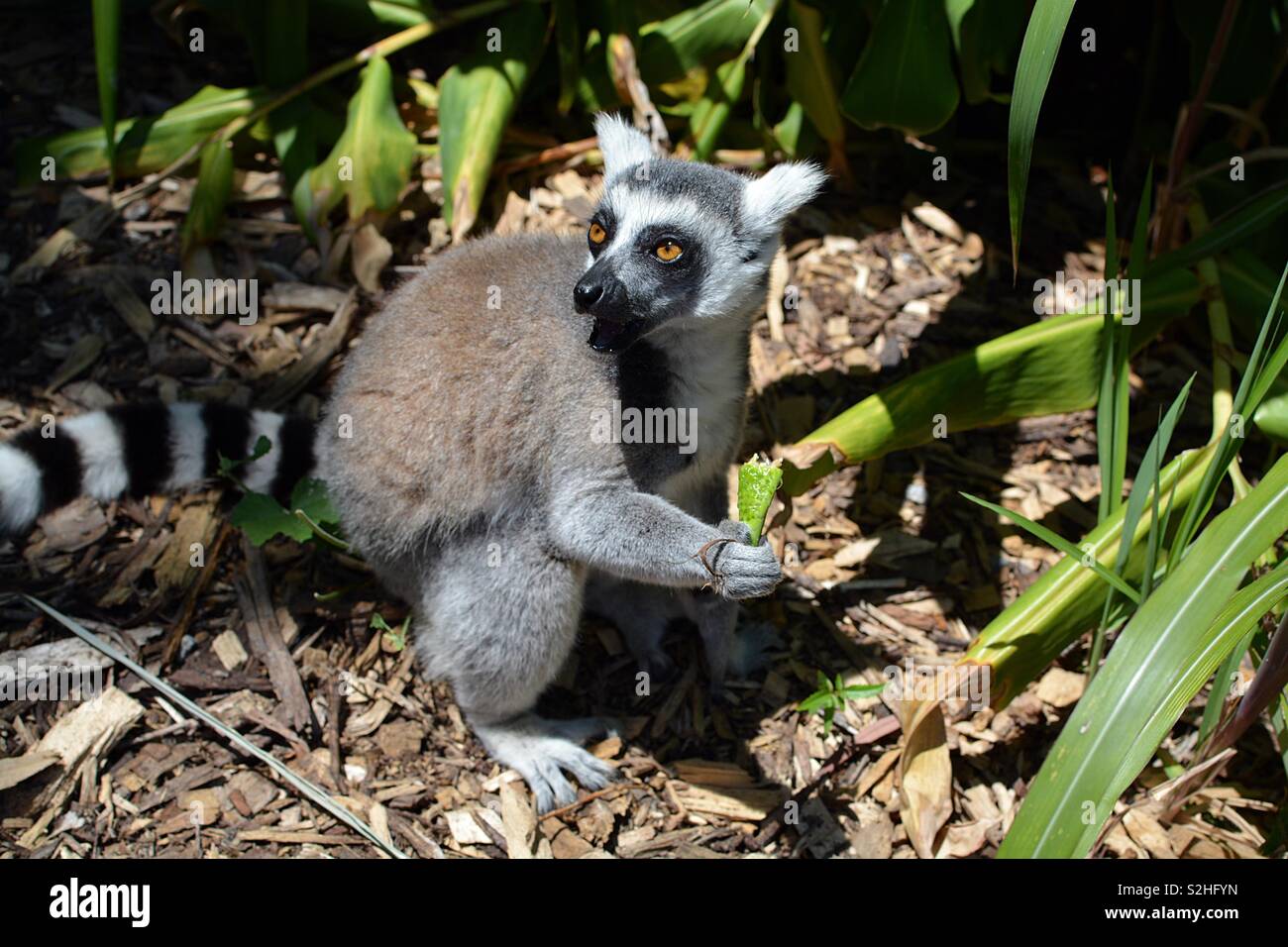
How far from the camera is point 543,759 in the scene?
13.1 feet

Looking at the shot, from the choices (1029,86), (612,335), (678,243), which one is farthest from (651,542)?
(1029,86)

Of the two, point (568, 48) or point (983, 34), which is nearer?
point (983, 34)

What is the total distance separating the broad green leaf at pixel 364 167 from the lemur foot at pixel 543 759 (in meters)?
2.40

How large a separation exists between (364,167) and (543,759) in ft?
8.87

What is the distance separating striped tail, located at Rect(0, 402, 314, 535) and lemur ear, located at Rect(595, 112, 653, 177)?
1.56m

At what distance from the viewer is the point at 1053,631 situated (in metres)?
3.70

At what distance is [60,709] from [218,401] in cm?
143

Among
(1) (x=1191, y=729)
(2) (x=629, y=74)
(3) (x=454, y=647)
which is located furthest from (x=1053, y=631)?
(2) (x=629, y=74)

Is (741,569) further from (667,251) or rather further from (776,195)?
(776,195)

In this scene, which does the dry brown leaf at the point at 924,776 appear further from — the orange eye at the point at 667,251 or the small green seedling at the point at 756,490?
the orange eye at the point at 667,251

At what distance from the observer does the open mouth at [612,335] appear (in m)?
3.41

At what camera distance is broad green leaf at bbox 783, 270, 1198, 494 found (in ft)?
13.1

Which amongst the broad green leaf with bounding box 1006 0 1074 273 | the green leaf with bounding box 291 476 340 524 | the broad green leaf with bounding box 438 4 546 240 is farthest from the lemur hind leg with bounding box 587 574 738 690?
the broad green leaf with bounding box 1006 0 1074 273

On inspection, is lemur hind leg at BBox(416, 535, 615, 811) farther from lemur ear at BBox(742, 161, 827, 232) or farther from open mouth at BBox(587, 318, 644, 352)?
lemur ear at BBox(742, 161, 827, 232)
